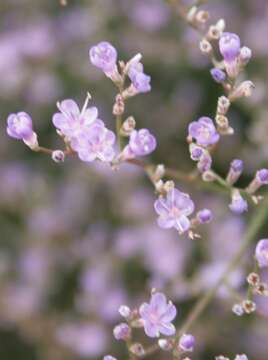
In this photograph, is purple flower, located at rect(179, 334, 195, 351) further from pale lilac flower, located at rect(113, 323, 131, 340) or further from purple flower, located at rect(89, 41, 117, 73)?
purple flower, located at rect(89, 41, 117, 73)

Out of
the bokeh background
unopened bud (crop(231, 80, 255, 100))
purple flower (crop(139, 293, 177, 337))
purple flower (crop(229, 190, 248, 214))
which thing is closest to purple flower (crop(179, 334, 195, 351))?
purple flower (crop(139, 293, 177, 337))

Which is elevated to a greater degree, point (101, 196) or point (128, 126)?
point (128, 126)

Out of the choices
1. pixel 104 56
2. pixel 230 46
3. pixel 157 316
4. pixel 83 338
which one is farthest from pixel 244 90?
pixel 83 338

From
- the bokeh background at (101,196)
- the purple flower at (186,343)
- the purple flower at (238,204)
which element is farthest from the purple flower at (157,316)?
the bokeh background at (101,196)

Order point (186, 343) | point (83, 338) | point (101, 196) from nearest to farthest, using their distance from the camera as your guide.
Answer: point (186, 343) < point (83, 338) < point (101, 196)

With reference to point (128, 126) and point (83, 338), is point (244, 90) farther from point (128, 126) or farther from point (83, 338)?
point (83, 338)

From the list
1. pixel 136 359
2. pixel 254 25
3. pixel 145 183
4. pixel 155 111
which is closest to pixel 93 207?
pixel 145 183
